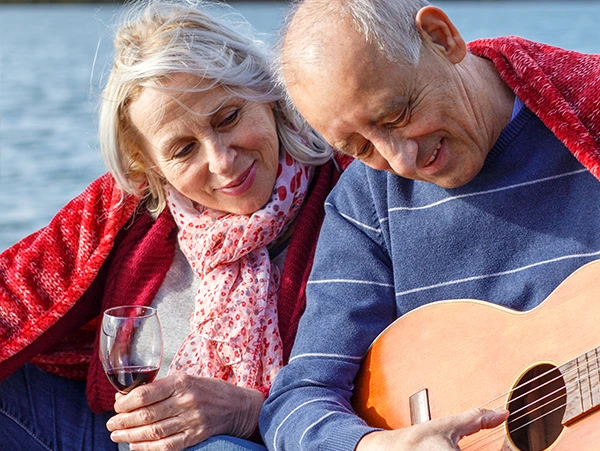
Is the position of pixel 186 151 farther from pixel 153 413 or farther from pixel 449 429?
pixel 449 429

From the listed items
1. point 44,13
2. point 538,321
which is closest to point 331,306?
point 538,321

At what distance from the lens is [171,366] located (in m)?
2.68

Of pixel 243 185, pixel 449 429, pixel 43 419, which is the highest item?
pixel 243 185

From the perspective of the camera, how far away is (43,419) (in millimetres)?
2881

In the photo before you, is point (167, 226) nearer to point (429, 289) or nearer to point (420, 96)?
point (429, 289)

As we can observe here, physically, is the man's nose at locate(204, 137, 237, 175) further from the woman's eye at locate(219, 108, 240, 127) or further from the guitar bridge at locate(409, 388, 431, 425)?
the guitar bridge at locate(409, 388, 431, 425)

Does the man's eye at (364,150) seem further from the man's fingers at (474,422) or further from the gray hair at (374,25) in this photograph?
the man's fingers at (474,422)

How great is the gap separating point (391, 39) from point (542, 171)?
1.47 feet

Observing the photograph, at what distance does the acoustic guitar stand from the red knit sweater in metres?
0.60

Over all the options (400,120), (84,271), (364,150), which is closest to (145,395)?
(84,271)

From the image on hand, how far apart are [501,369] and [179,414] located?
0.80 meters

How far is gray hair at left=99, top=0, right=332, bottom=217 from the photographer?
8.66 feet

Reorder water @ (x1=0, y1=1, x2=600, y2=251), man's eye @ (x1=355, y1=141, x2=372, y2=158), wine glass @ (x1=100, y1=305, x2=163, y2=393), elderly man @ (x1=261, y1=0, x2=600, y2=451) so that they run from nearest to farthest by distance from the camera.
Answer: elderly man @ (x1=261, y1=0, x2=600, y2=451), man's eye @ (x1=355, y1=141, x2=372, y2=158), wine glass @ (x1=100, y1=305, x2=163, y2=393), water @ (x1=0, y1=1, x2=600, y2=251)

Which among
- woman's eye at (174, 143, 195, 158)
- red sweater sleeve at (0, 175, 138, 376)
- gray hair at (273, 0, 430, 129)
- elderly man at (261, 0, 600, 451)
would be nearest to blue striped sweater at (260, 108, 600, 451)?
elderly man at (261, 0, 600, 451)
